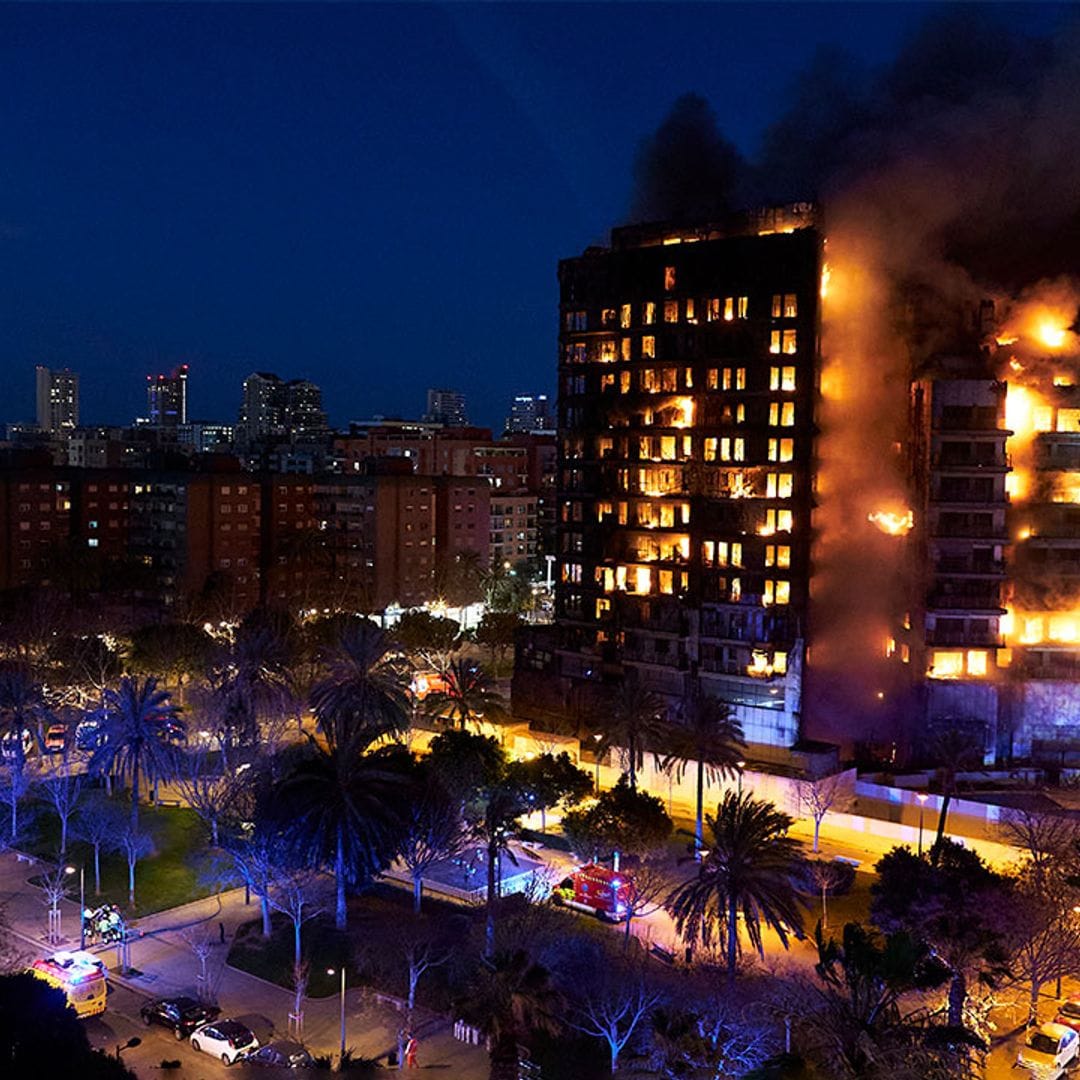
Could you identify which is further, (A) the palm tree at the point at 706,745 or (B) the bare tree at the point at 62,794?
(A) the palm tree at the point at 706,745

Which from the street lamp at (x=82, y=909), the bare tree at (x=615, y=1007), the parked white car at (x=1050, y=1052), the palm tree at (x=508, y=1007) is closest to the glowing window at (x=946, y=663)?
the parked white car at (x=1050, y=1052)

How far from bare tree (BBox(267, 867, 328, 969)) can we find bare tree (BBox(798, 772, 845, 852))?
69.8 ft

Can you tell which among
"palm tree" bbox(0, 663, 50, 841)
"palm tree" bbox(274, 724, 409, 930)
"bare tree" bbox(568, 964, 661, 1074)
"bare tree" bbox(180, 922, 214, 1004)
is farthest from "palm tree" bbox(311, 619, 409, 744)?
"bare tree" bbox(568, 964, 661, 1074)

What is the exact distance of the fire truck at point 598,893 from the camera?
139ft

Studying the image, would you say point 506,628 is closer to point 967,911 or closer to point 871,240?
point 871,240

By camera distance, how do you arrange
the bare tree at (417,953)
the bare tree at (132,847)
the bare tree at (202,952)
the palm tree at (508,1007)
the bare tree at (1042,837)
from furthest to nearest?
the bare tree at (132,847) < the bare tree at (1042,837) < the bare tree at (202,952) < the bare tree at (417,953) < the palm tree at (508,1007)

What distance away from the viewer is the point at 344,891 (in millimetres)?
42344

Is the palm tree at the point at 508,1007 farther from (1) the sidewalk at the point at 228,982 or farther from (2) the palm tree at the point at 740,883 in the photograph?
(2) the palm tree at the point at 740,883

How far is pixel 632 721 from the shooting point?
52000 mm

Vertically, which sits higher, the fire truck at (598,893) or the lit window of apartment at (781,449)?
the lit window of apartment at (781,449)

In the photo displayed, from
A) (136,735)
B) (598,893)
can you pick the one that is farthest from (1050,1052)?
(136,735)

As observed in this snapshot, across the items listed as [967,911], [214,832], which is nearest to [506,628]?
[214,832]

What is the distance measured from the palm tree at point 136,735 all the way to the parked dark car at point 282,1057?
18.2 m

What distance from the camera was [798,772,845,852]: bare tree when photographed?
2007 inches
